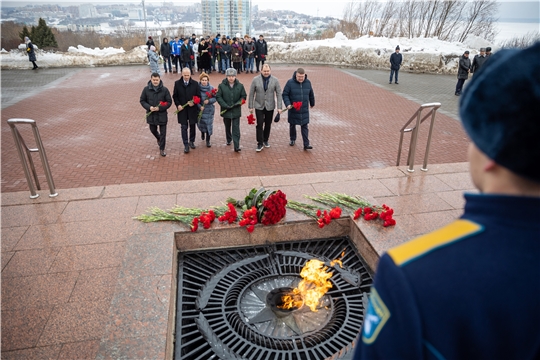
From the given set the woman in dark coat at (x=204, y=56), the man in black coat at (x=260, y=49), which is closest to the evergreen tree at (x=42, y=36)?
the woman in dark coat at (x=204, y=56)

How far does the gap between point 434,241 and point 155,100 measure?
7244mm

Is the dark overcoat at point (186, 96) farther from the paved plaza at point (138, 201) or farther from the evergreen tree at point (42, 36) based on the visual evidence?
the evergreen tree at point (42, 36)

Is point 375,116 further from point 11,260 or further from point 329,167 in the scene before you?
point 11,260

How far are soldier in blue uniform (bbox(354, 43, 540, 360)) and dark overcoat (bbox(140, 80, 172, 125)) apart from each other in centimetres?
709

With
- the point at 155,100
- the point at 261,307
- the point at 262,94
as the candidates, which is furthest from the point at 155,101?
the point at 261,307

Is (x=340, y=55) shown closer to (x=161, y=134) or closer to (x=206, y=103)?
(x=206, y=103)

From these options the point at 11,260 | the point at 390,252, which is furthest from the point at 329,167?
the point at 390,252

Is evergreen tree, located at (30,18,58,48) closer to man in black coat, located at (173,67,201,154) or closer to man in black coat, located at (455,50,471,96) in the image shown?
man in black coat, located at (173,67,201,154)

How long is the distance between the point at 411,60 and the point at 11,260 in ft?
67.7

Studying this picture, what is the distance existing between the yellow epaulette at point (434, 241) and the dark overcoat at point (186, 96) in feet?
24.3

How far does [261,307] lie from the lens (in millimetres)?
3590

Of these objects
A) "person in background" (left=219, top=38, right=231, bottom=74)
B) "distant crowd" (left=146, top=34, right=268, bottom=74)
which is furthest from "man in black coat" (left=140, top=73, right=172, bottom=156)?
"person in background" (left=219, top=38, right=231, bottom=74)

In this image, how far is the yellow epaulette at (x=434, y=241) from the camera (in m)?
0.98

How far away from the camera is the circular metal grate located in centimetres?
315
